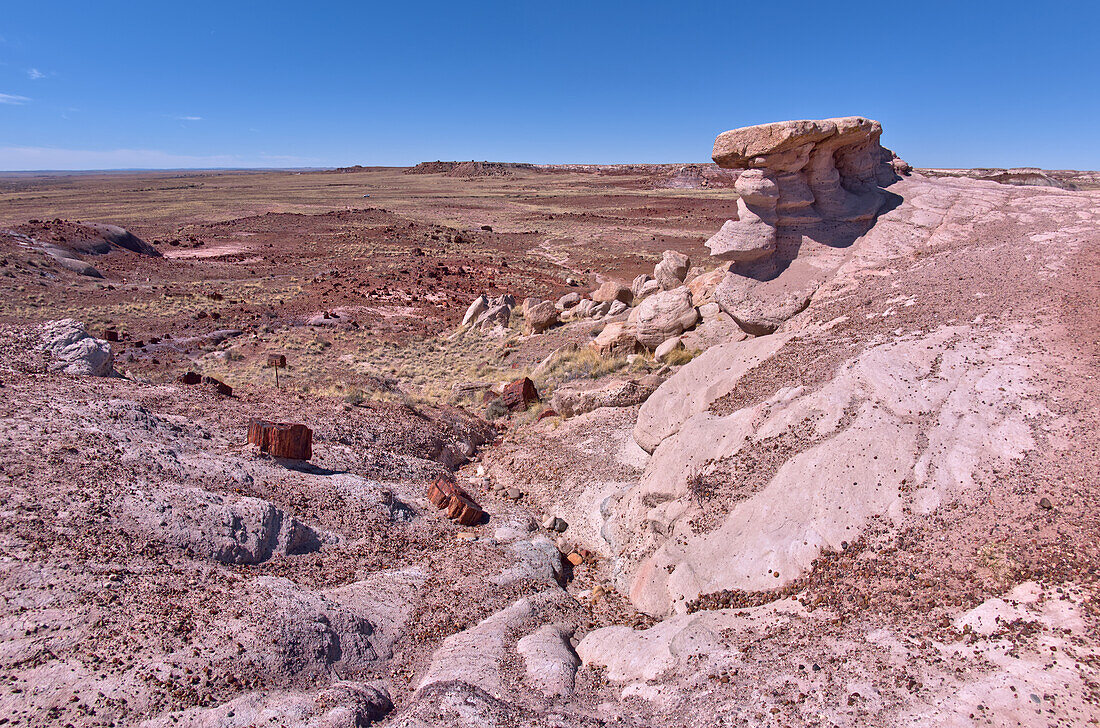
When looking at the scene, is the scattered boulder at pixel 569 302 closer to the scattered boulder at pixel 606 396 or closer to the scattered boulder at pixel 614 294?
the scattered boulder at pixel 614 294

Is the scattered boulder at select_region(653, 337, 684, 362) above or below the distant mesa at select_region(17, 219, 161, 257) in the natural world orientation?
below

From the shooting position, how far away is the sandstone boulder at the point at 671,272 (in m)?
17.7

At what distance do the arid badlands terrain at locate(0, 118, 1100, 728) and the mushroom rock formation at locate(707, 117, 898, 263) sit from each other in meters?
0.05

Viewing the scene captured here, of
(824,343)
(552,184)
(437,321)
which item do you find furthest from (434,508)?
(552,184)

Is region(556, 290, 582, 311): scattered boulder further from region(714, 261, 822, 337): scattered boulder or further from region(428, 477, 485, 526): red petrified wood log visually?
region(428, 477, 485, 526): red petrified wood log

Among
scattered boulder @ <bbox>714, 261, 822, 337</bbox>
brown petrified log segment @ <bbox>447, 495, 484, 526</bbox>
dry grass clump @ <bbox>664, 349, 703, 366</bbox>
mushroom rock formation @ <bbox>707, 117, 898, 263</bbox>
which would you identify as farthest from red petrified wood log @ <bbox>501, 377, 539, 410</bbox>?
mushroom rock formation @ <bbox>707, 117, 898, 263</bbox>

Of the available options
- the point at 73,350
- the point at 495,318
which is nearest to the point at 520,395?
the point at 495,318

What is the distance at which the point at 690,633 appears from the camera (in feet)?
14.8

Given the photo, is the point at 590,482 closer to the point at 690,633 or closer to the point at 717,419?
the point at 717,419

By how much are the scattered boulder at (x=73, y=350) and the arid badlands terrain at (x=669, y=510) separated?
73 mm

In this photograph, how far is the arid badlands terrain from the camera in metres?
3.84

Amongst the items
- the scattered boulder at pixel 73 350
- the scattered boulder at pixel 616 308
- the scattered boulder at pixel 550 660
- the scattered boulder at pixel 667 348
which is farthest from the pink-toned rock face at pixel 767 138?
the scattered boulder at pixel 73 350

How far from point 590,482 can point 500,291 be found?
19240 mm

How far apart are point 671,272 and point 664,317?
5.34m
